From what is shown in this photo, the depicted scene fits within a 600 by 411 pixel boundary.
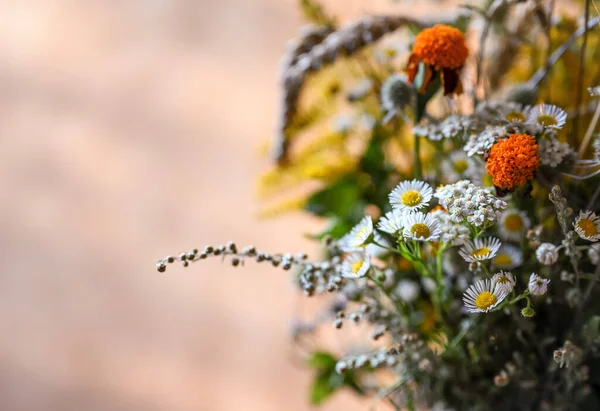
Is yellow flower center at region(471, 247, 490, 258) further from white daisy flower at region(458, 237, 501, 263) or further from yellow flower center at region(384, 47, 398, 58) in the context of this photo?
yellow flower center at region(384, 47, 398, 58)

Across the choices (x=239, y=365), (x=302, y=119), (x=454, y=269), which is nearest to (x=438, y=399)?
(x=454, y=269)

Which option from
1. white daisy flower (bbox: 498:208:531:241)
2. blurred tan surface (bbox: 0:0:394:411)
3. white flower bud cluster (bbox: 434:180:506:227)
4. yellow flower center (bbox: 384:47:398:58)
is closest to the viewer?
white flower bud cluster (bbox: 434:180:506:227)

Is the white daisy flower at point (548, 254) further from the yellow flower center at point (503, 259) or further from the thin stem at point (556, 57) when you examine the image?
the thin stem at point (556, 57)

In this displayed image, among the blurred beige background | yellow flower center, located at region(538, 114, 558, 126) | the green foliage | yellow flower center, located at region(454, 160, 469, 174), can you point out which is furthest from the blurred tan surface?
yellow flower center, located at region(538, 114, 558, 126)

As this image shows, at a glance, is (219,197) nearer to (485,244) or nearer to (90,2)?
(90,2)

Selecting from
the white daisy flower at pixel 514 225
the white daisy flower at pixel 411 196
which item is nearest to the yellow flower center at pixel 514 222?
the white daisy flower at pixel 514 225

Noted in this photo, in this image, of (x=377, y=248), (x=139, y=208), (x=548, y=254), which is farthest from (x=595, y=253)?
(x=139, y=208)

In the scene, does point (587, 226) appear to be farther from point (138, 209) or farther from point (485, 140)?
point (138, 209)
